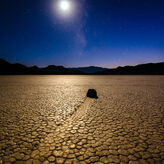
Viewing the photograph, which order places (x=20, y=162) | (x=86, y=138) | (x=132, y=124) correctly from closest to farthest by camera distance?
(x=20, y=162)
(x=86, y=138)
(x=132, y=124)

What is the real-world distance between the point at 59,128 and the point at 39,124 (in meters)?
0.61

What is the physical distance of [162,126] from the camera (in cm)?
265

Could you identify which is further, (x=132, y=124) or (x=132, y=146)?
(x=132, y=124)

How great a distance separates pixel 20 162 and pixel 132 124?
2.57 metres

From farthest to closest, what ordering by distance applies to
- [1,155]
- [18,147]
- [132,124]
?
1. [132,124]
2. [18,147]
3. [1,155]

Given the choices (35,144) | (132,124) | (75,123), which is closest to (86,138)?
(75,123)

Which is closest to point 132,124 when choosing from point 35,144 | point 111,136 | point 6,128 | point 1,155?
point 111,136

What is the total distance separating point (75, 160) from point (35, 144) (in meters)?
0.87

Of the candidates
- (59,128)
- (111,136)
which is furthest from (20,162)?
(111,136)

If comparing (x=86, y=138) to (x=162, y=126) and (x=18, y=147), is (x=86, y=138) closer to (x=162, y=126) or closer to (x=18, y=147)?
(x=18, y=147)

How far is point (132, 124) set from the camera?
9.11ft

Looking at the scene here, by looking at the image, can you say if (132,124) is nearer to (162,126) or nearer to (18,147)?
(162,126)

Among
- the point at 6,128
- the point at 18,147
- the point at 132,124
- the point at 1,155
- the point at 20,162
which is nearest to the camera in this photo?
the point at 20,162

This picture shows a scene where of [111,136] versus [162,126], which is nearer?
[111,136]
